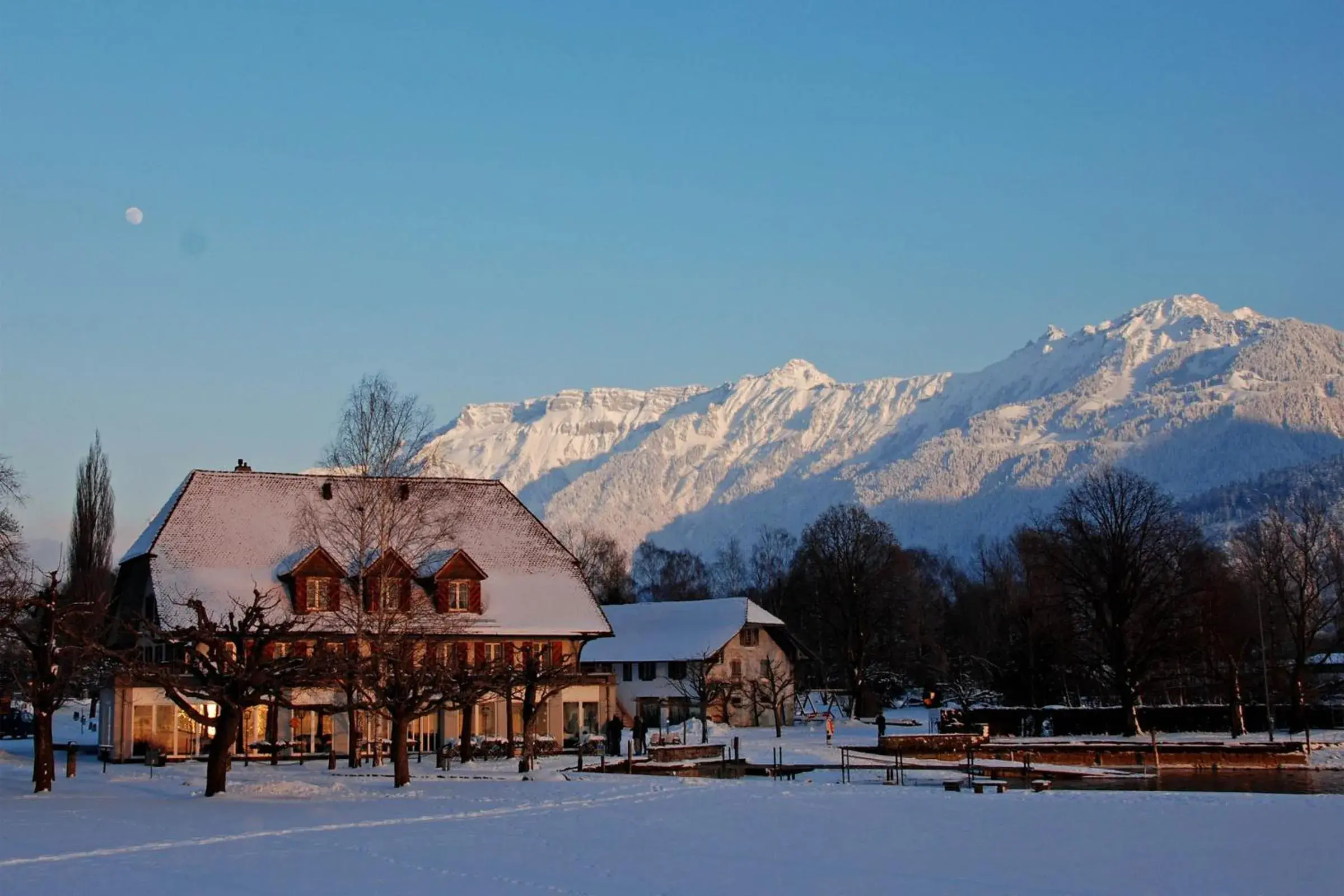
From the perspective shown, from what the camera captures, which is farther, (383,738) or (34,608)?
(383,738)

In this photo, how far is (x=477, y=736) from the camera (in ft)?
179

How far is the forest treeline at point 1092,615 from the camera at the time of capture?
68.9 meters

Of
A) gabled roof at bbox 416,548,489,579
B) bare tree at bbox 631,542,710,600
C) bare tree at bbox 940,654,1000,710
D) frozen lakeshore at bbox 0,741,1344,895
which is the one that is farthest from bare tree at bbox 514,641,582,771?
bare tree at bbox 631,542,710,600

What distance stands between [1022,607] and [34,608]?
2330 inches

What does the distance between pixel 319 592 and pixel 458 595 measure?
525 cm

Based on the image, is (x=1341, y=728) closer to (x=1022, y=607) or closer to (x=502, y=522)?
(x=1022, y=607)

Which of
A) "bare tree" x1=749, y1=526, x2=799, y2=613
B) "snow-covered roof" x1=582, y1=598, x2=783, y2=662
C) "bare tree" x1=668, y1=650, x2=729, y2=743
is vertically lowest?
"bare tree" x1=668, y1=650, x2=729, y2=743

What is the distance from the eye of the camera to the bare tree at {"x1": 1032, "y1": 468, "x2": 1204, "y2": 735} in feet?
220

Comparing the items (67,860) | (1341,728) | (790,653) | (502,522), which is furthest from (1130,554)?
(67,860)

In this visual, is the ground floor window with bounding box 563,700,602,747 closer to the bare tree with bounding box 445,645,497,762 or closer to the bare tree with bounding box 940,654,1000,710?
the bare tree with bounding box 445,645,497,762

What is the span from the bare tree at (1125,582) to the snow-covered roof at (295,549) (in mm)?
26216

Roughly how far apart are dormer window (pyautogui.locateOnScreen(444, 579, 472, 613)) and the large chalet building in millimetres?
43

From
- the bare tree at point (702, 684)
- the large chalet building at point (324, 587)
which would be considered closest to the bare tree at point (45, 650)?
the large chalet building at point (324, 587)

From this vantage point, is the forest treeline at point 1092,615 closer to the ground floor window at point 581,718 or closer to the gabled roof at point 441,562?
the ground floor window at point 581,718
